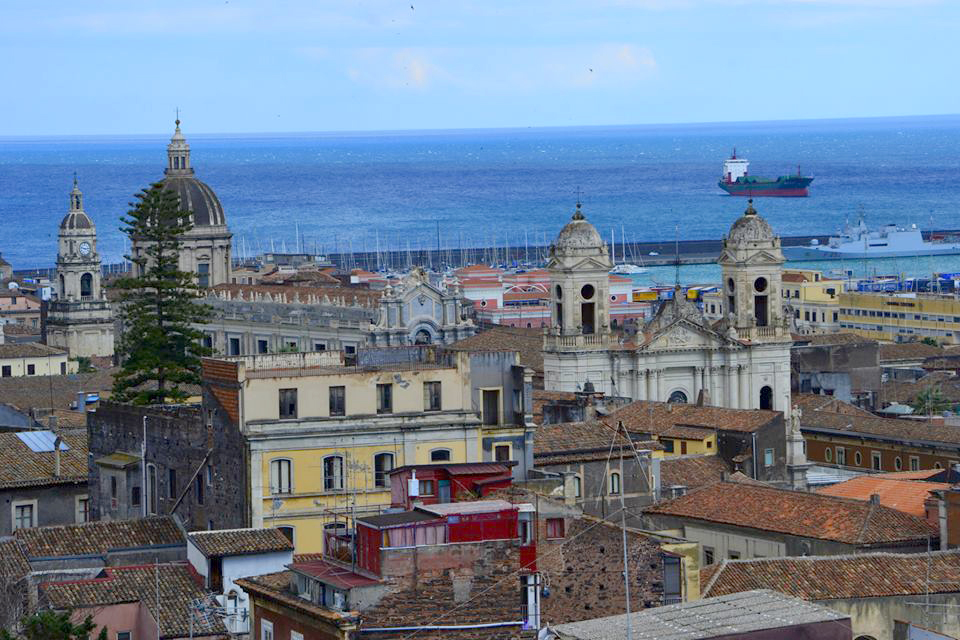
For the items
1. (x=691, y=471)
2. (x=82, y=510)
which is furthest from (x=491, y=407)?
(x=691, y=471)

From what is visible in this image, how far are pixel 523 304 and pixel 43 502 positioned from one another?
8242cm

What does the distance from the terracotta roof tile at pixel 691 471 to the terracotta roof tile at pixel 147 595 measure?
14.6m

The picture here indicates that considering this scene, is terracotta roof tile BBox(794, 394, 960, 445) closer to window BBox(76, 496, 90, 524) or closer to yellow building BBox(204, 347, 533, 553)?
window BBox(76, 496, 90, 524)

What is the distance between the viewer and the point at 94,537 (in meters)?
34.4

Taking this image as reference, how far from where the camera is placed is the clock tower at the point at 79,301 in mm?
104812

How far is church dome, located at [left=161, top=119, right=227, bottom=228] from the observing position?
116m

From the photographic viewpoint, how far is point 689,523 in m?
39.2

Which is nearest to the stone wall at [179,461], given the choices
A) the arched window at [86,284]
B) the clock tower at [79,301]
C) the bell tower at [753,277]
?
the bell tower at [753,277]

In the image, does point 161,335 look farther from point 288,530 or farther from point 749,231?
point 749,231

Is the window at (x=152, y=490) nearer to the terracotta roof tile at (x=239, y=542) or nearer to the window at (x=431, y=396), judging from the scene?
the window at (x=431, y=396)

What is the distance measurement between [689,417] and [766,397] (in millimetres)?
17582

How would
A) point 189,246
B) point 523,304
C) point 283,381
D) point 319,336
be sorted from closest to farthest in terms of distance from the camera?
1. point 283,381
2. point 319,336
3. point 189,246
4. point 523,304

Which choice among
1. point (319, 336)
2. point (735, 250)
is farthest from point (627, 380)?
point (319, 336)

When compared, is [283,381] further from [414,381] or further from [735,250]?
[735,250]
